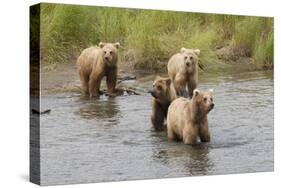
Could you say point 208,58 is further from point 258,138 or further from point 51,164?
point 51,164

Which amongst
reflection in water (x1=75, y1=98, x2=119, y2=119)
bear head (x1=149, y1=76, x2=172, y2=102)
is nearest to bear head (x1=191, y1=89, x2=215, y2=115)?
bear head (x1=149, y1=76, x2=172, y2=102)

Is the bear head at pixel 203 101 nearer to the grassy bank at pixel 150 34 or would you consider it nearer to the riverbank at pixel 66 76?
the riverbank at pixel 66 76

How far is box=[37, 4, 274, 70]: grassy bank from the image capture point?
8.66m

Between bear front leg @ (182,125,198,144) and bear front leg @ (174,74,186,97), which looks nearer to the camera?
bear front leg @ (182,125,198,144)

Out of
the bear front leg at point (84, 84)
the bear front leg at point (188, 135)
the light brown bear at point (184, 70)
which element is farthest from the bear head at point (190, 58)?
the bear front leg at point (84, 84)

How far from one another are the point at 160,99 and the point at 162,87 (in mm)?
146

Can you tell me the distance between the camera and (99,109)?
887 centimetres

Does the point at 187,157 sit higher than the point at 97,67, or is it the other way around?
the point at 97,67

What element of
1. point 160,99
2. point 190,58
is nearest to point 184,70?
point 190,58

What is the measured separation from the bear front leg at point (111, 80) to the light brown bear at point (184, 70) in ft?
2.34

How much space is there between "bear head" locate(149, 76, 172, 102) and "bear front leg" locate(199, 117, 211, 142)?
55 cm

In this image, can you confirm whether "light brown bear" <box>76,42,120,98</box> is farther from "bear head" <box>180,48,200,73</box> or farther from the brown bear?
"bear head" <box>180,48,200,73</box>

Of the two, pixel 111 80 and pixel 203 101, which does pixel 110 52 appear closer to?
pixel 111 80

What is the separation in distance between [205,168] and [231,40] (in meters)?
1.72
